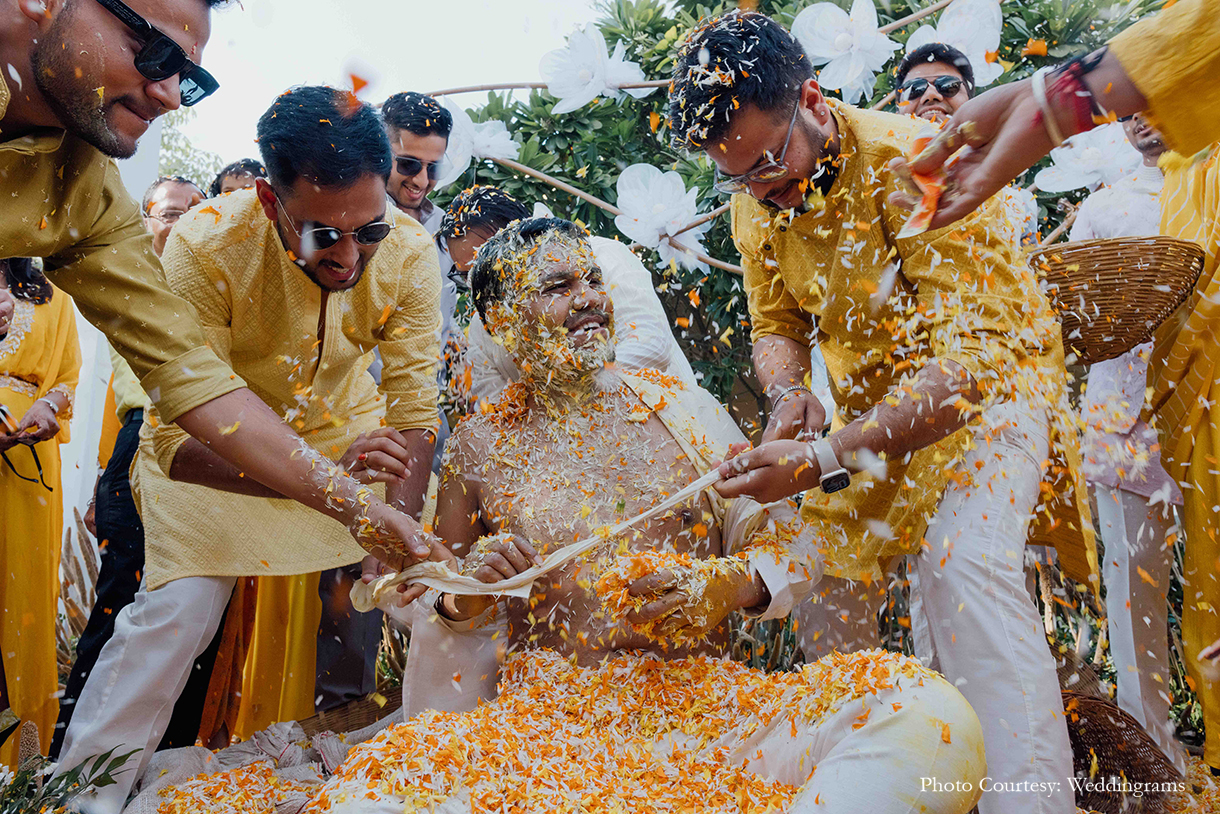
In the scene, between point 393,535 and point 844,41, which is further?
point 844,41

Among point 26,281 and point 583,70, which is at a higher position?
point 583,70

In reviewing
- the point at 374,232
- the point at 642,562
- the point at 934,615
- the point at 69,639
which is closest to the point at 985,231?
the point at 934,615

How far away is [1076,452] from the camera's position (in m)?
3.14

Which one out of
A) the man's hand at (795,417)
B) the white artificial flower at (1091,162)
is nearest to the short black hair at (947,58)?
the white artificial flower at (1091,162)

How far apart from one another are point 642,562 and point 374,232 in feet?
5.14

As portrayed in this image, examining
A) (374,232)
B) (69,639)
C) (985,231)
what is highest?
(374,232)

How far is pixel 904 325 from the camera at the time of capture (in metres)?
3.03

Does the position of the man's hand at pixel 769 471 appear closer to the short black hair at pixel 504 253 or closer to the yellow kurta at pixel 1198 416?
the short black hair at pixel 504 253

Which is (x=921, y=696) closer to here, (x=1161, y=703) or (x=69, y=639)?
(x=1161, y=703)

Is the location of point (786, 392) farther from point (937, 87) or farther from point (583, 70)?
point (583, 70)

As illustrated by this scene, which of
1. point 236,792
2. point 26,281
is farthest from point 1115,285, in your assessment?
point 26,281

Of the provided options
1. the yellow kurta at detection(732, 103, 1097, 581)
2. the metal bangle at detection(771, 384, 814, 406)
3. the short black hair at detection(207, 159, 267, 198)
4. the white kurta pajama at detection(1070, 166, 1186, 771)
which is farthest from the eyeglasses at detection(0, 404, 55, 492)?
the white kurta pajama at detection(1070, 166, 1186, 771)

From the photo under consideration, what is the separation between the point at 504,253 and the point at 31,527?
2.90 m

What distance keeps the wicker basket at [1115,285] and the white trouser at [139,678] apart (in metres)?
3.31
